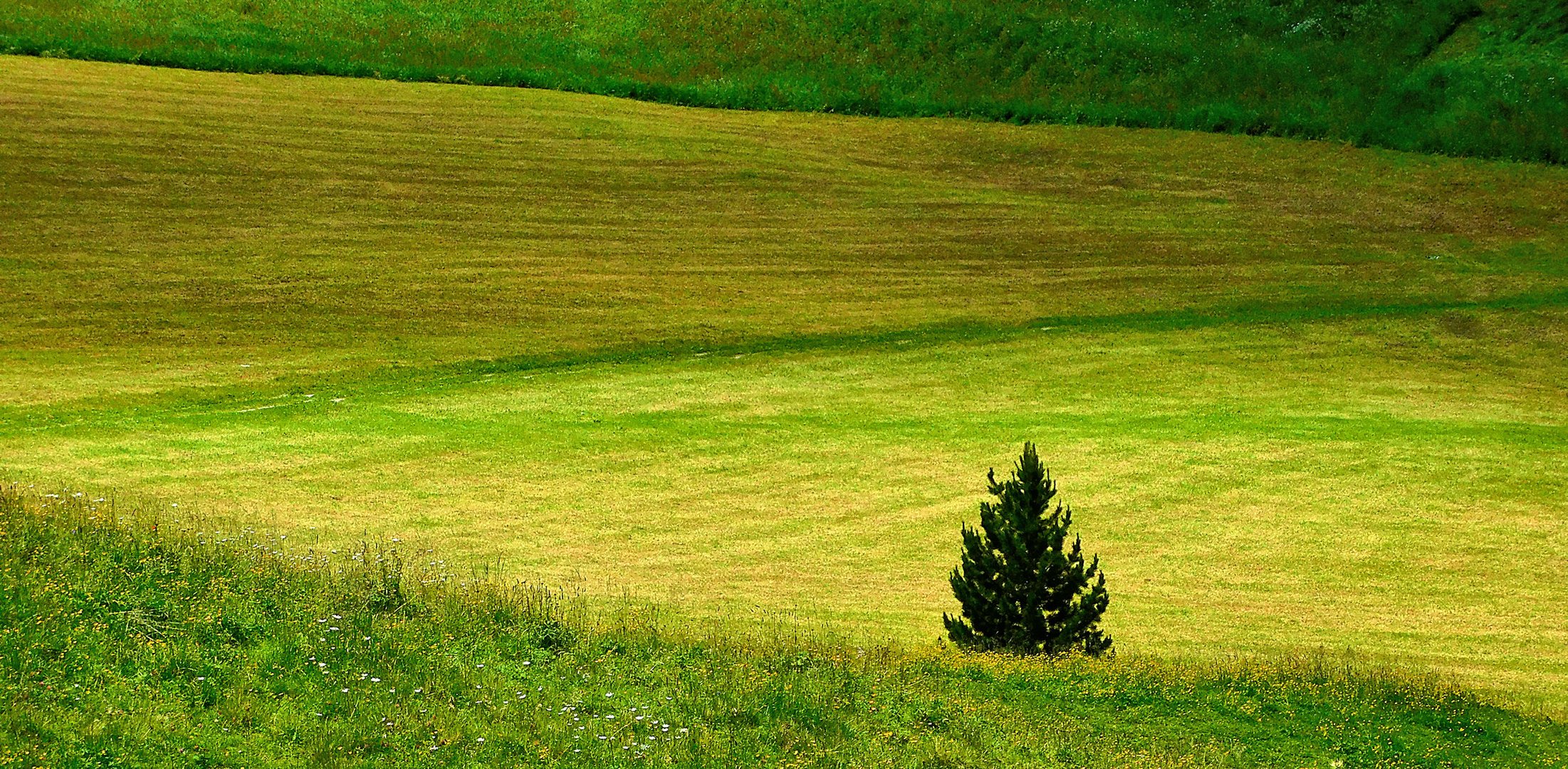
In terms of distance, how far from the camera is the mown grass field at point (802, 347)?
19.8 m

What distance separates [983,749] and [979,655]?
2701 millimetres

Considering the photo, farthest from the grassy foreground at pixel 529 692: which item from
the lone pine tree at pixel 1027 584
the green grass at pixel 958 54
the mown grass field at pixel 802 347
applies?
the green grass at pixel 958 54

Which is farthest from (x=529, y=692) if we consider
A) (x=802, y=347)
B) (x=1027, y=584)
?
(x=802, y=347)

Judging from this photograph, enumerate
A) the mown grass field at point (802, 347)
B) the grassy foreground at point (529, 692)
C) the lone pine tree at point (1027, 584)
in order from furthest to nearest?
the mown grass field at point (802, 347), the lone pine tree at point (1027, 584), the grassy foreground at point (529, 692)

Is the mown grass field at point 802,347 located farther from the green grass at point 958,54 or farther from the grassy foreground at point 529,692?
the grassy foreground at point 529,692

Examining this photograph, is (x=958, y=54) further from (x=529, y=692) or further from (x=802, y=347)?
(x=529, y=692)

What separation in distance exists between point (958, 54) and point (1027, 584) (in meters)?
35.7

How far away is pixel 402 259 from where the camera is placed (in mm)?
33344

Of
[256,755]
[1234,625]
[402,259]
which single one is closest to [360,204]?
[402,259]

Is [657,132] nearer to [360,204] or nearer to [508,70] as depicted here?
[508,70]

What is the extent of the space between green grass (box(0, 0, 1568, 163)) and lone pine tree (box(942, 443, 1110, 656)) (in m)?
31.4

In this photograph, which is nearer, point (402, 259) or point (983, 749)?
point (983, 749)

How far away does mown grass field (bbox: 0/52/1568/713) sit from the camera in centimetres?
1980

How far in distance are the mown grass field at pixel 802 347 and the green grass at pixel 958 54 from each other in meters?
1.47
